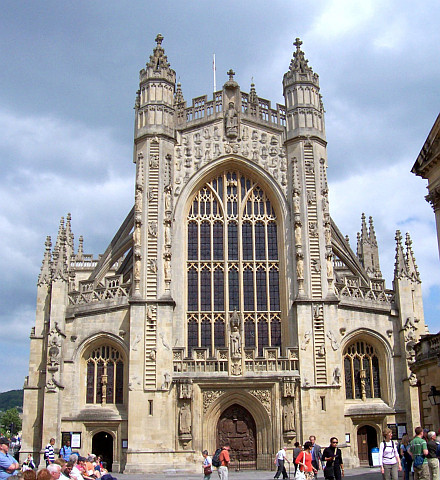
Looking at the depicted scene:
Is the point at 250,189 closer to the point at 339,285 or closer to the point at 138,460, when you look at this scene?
the point at 339,285

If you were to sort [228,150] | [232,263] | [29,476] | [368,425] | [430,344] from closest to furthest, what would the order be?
[29,476]
[430,344]
[368,425]
[232,263]
[228,150]

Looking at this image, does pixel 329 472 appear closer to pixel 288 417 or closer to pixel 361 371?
pixel 288 417

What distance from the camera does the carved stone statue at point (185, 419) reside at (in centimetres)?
2777

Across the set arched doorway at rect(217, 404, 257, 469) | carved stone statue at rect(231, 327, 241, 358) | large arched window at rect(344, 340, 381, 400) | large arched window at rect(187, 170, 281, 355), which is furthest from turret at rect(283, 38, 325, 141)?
arched doorway at rect(217, 404, 257, 469)

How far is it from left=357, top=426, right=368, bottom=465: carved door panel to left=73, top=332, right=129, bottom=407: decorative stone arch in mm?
10983

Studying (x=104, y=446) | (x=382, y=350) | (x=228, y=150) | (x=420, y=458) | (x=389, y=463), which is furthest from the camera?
(x=228, y=150)

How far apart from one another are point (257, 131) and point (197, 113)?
327cm

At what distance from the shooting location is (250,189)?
32.6m

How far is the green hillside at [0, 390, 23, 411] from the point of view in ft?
557

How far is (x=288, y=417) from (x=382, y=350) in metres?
6.09

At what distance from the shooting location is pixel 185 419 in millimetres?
27891

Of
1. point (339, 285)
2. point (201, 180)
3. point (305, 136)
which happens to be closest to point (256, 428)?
point (339, 285)

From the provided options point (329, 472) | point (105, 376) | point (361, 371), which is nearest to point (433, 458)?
point (329, 472)

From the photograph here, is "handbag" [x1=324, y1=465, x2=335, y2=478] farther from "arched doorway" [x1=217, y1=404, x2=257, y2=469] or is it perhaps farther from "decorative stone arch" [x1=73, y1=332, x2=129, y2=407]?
"decorative stone arch" [x1=73, y1=332, x2=129, y2=407]
